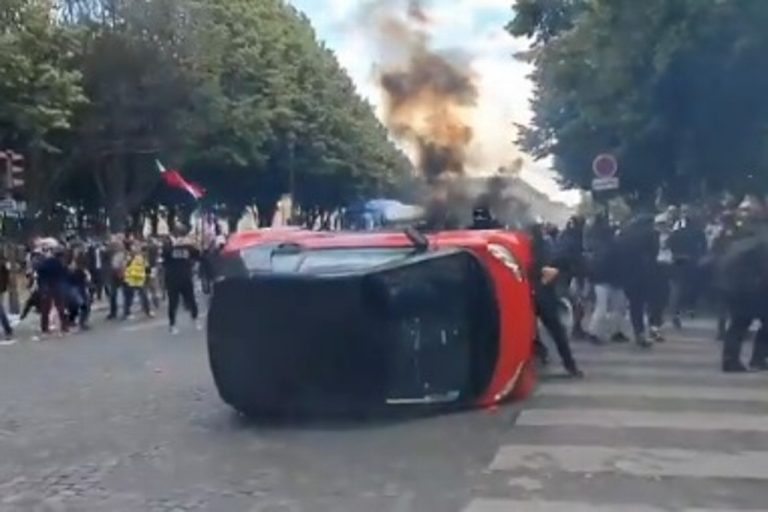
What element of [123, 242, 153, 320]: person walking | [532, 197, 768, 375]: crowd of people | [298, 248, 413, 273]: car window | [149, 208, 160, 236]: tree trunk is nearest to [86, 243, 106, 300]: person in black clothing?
[123, 242, 153, 320]: person walking

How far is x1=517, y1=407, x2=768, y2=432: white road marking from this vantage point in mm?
12703

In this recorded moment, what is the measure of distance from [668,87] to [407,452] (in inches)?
693

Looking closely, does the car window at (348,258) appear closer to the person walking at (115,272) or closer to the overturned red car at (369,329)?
the overturned red car at (369,329)

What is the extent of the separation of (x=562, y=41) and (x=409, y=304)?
20.6 m

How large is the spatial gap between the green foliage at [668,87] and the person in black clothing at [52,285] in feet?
32.8

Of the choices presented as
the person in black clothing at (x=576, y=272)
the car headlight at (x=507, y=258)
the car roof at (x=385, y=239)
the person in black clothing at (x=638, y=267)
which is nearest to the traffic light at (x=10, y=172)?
the person in black clothing at (x=576, y=272)

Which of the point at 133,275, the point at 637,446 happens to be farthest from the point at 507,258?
the point at 133,275

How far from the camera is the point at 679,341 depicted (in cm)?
2100

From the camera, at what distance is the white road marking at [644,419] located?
12703 mm

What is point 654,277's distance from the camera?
66.0ft

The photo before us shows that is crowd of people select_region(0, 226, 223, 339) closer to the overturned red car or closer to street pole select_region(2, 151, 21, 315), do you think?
street pole select_region(2, 151, 21, 315)

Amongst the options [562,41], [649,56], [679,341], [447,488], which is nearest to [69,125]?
[562,41]

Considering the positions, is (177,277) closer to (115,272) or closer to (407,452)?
(115,272)

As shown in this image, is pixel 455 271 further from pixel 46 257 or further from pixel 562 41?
pixel 562 41
